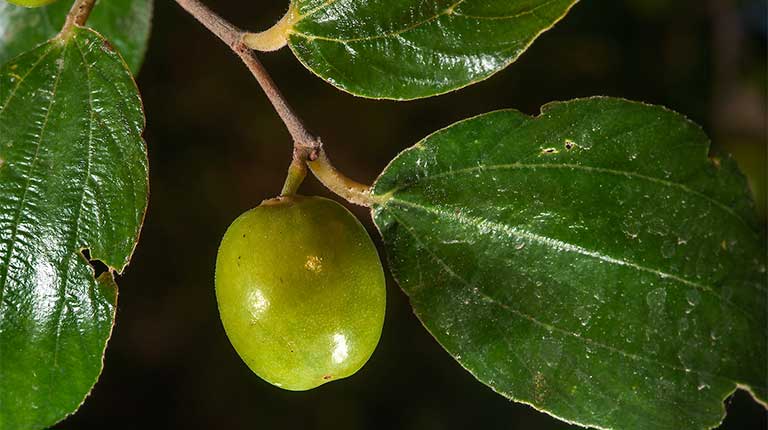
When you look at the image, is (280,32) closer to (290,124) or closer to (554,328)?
(290,124)

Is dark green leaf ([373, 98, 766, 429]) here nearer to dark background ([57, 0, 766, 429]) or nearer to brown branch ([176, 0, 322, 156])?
brown branch ([176, 0, 322, 156])

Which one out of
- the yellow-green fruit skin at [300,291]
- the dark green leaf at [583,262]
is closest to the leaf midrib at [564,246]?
the dark green leaf at [583,262]

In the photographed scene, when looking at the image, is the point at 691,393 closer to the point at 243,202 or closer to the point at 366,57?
the point at 366,57

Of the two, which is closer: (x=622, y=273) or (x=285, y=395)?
(x=622, y=273)

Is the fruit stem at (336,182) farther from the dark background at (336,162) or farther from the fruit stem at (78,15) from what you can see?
the dark background at (336,162)

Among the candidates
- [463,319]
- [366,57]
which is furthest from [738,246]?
[366,57]

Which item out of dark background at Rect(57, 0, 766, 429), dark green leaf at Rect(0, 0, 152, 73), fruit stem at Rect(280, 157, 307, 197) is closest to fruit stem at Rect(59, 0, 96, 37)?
dark green leaf at Rect(0, 0, 152, 73)
